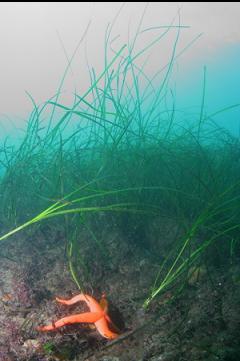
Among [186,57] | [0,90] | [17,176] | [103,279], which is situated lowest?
[103,279]

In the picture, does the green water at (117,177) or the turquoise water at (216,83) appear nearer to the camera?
the green water at (117,177)

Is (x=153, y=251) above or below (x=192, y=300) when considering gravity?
above

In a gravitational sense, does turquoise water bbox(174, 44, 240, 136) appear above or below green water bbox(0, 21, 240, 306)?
above

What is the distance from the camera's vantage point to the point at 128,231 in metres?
4.09

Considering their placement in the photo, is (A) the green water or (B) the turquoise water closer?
(A) the green water

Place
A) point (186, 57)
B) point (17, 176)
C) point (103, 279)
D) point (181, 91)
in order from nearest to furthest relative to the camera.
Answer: point (103, 279)
point (17, 176)
point (186, 57)
point (181, 91)

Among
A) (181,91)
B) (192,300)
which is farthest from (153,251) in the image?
(181,91)

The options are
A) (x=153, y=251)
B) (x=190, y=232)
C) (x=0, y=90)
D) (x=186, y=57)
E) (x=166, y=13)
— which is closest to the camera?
(x=190, y=232)

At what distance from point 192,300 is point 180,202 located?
121cm

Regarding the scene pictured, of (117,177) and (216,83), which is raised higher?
(216,83)

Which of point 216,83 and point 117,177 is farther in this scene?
point 216,83

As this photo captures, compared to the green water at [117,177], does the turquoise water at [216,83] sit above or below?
above

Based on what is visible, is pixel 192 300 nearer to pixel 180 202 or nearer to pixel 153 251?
pixel 153 251

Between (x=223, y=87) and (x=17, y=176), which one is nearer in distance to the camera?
(x=17, y=176)
